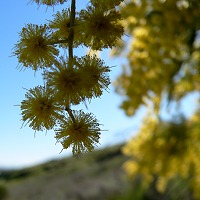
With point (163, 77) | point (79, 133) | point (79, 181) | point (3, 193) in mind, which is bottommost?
point (79, 133)

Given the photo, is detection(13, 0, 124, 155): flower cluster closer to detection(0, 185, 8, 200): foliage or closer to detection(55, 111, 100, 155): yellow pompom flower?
detection(55, 111, 100, 155): yellow pompom flower

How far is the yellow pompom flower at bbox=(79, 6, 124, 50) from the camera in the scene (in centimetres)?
66

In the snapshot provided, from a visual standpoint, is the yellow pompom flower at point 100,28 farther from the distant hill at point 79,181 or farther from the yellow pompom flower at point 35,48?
the distant hill at point 79,181

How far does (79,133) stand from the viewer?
0.71 meters

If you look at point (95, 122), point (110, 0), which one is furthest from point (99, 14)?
point (95, 122)

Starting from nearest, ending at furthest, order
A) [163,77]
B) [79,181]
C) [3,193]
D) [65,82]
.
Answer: [65,82] < [163,77] < [79,181] < [3,193]

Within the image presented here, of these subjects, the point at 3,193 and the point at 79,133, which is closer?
the point at 79,133

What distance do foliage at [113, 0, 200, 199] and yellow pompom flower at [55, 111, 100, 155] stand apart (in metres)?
0.13

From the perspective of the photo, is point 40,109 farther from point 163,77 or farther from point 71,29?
point 163,77

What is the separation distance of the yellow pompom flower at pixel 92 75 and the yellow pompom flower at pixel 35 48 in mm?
48

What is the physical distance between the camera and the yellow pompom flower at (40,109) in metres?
0.67

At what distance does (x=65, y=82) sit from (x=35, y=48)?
0.10m

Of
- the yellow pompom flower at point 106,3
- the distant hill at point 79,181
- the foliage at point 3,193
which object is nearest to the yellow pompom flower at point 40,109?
the yellow pompom flower at point 106,3

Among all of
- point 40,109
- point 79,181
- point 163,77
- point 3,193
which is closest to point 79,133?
point 40,109
